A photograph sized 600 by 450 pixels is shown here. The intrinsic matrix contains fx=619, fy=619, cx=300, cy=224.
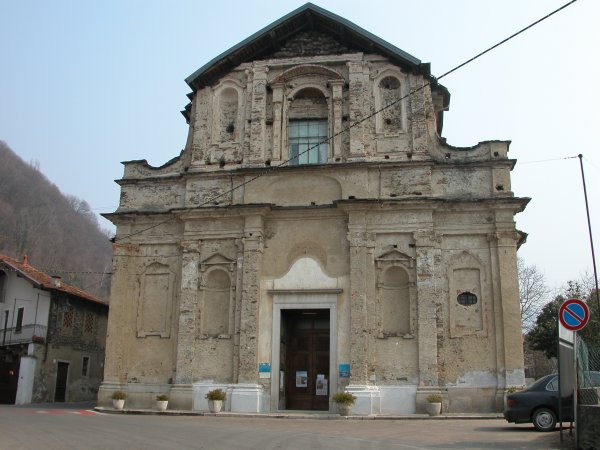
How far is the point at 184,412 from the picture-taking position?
738 inches

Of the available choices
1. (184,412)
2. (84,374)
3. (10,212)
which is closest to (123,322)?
(184,412)

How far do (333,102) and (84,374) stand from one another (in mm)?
19620

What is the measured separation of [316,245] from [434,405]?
6.28 meters

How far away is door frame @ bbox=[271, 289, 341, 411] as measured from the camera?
64.0 ft

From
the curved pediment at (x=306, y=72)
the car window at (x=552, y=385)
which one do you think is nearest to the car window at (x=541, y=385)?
the car window at (x=552, y=385)

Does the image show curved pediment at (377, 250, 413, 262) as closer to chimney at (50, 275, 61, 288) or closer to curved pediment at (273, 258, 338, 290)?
curved pediment at (273, 258, 338, 290)

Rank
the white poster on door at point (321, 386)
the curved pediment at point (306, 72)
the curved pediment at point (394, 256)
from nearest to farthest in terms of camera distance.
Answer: the curved pediment at point (394, 256)
the white poster on door at point (321, 386)
the curved pediment at point (306, 72)

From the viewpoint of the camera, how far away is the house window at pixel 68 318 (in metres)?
30.1

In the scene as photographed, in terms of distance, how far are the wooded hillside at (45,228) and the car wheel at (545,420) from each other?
46.9 metres

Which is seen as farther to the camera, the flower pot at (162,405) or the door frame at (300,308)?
the door frame at (300,308)

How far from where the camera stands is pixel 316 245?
2067cm

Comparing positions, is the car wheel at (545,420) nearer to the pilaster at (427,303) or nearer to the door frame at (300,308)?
the pilaster at (427,303)

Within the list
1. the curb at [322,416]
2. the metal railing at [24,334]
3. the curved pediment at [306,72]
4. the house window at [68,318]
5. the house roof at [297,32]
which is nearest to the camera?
the curb at [322,416]

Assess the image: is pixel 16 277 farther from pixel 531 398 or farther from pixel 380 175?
pixel 531 398
